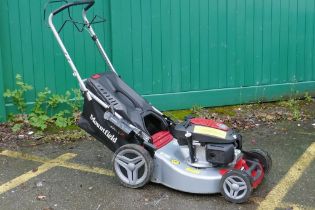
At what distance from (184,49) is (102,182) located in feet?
9.06

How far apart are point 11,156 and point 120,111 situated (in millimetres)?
1704

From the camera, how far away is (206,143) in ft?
15.7

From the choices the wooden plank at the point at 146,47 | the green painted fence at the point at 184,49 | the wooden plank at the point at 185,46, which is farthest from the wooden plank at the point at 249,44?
the wooden plank at the point at 146,47

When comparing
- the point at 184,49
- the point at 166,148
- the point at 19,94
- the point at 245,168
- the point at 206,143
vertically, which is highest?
the point at 184,49

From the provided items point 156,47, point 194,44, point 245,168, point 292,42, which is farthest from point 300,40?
point 245,168

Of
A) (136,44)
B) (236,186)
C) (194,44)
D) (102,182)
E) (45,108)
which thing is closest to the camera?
(236,186)

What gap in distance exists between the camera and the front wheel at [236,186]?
461 cm

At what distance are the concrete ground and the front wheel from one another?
8 centimetres

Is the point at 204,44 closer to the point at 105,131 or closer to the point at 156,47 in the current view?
the point at 156,47

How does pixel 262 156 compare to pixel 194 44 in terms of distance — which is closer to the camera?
pixel 262 156

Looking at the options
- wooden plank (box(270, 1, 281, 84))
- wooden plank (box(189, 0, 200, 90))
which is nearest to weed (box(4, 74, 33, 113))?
wooden plank (box(189, 0, 200, 90))

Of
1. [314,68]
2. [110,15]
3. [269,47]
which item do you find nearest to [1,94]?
[110,15]

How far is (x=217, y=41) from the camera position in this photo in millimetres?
7539

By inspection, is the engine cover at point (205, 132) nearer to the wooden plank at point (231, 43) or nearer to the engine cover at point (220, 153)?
the engine cover at point (220, 153)
